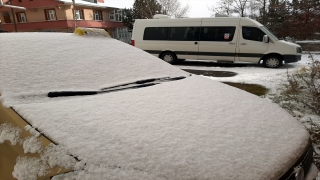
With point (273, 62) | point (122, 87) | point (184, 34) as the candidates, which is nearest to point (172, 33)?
point (184, 34)

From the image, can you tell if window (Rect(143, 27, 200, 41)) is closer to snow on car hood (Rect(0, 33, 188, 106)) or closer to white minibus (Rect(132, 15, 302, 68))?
white minibus (Rect(132, 15, 302, 68))

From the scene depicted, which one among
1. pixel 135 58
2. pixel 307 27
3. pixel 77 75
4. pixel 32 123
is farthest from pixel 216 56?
pixel 307 27

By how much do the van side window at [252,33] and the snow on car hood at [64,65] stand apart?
7521mm

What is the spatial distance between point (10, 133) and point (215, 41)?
935cm

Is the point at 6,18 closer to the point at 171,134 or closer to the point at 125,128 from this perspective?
the point at 125,128

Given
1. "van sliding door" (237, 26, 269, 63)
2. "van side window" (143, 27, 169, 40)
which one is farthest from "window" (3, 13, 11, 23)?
"van sliding door" (237, 26, 269, 63)

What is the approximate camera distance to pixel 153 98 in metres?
1.82

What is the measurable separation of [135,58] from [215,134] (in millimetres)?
1636

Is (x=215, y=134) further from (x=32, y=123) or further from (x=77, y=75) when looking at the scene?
(x=77, y=75)

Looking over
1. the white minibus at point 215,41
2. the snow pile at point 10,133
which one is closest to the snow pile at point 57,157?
the snow pile at point 10,133

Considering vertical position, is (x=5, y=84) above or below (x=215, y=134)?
above

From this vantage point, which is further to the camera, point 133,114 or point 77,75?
point 77,75

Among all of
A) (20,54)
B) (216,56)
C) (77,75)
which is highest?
(20,54)

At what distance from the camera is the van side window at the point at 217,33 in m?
9.46
